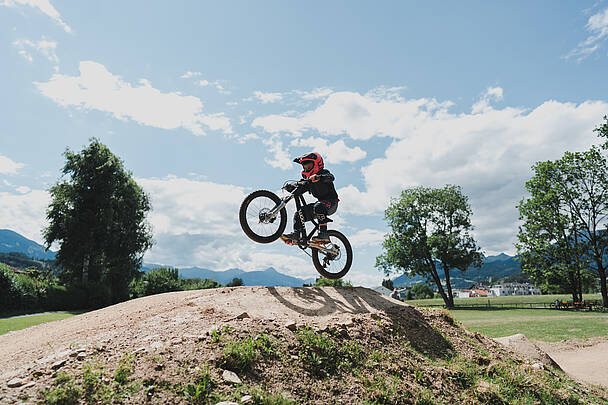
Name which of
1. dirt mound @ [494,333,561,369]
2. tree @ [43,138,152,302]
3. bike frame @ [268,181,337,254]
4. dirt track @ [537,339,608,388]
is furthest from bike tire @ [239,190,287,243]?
tree @ [43,138,152,302]

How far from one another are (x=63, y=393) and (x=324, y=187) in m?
7.03

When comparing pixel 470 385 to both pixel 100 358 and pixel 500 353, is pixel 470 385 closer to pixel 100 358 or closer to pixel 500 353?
pixel 500 353

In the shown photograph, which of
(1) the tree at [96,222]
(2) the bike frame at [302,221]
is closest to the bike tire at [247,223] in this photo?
(2) the bike frame at [302,221]

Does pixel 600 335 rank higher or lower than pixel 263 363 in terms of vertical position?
lower

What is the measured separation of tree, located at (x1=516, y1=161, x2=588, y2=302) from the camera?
39.4 metres

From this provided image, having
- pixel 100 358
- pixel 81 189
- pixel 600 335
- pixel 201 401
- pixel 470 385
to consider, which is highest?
pixel 81 189

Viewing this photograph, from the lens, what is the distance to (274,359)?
573 cm

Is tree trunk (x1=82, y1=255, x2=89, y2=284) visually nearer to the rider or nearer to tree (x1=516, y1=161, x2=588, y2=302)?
the rider

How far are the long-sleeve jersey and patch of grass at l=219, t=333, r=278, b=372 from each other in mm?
4498

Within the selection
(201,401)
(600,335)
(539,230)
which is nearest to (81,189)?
(201,401)

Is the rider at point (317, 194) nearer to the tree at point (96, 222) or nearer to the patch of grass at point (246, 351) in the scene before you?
the patch of grass at point (246, 351)

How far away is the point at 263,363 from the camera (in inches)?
219

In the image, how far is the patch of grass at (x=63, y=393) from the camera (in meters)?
4.11

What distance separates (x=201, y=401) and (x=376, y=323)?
4596 mm
